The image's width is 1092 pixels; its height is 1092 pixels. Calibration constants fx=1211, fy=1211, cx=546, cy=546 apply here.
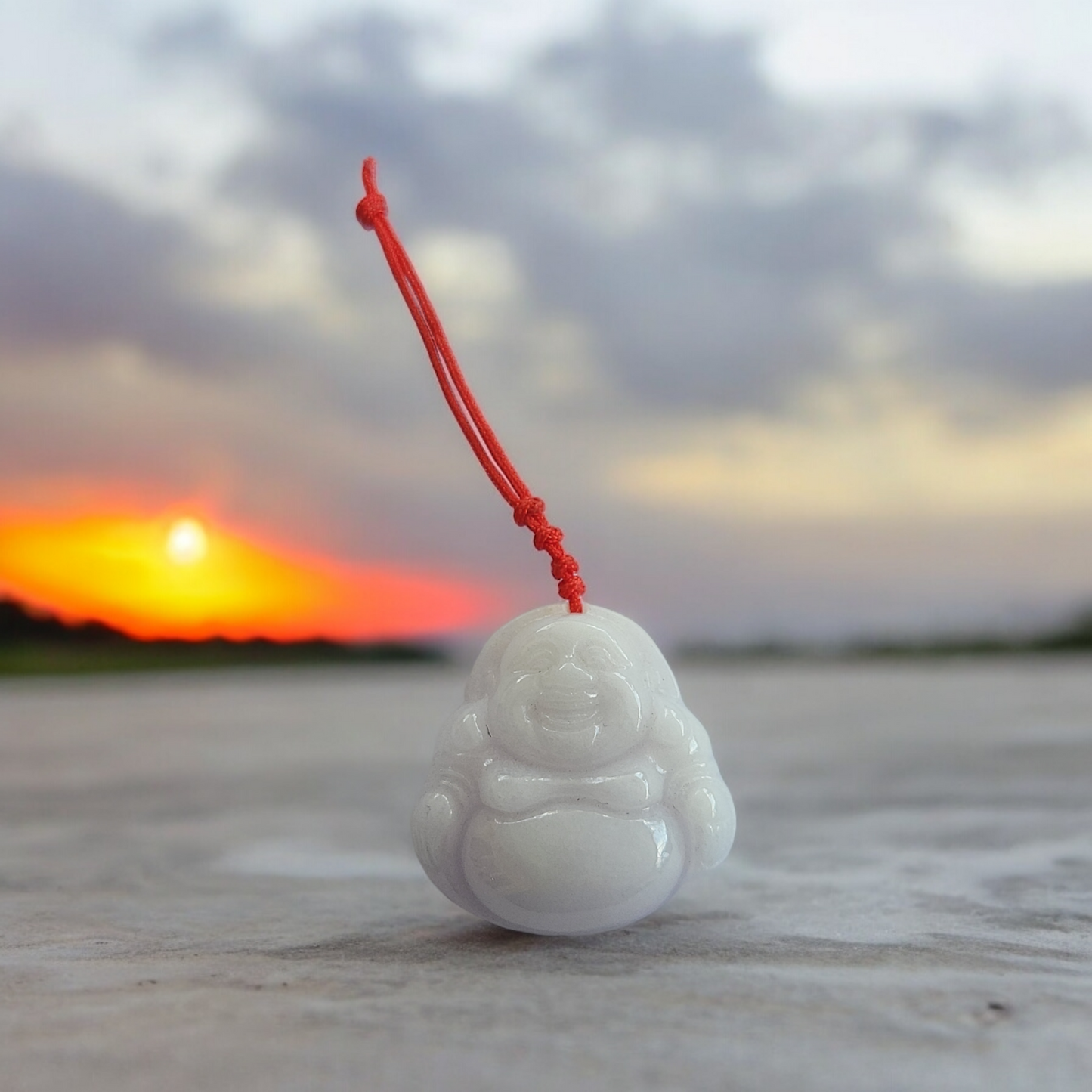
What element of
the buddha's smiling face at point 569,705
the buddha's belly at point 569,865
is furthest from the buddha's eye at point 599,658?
the buddha's belly at point 569,865

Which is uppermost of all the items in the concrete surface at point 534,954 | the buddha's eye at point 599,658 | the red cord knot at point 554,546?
the red cord knot at point 554,546

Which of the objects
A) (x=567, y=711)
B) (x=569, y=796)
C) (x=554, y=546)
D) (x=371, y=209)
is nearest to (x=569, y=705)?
(x=567, y=711)

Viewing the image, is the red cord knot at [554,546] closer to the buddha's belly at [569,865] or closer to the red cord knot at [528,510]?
the red cord knot at [528,510]

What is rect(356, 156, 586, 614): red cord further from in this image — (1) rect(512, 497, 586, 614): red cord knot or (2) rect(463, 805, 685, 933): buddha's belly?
(2) rect(463, 805, 685, 933): buddha's belly

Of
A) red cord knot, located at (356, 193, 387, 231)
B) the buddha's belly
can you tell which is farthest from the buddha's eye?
red cord knot, located at (356, 193, 387, 231)

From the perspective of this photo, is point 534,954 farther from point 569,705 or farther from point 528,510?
point 528,510
